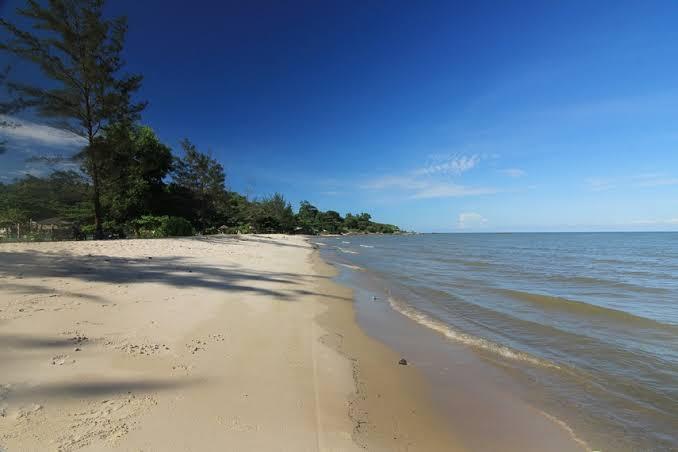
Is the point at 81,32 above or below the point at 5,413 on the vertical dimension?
above

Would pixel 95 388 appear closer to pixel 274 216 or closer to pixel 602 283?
pixel 602 283

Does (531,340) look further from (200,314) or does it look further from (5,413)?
(5,413)

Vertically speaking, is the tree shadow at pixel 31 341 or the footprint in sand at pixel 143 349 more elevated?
the tree shadow at pixel 31 341

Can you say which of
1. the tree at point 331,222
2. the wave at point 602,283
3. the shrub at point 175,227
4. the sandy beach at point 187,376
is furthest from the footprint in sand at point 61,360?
the tree at point 331,222

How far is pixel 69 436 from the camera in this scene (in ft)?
6.11

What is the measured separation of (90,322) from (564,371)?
6.88 meters

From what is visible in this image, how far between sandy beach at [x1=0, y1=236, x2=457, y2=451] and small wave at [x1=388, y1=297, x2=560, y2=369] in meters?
1.68

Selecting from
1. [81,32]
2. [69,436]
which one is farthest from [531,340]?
[81,32]

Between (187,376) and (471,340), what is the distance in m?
4.80

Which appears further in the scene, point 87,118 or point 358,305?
point 87,118

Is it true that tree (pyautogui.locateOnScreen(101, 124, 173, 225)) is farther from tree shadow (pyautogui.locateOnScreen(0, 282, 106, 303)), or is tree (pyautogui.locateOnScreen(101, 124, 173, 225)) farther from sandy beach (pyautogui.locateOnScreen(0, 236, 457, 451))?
tree shadow (pyautogui.locateOnScreen(0, 282, 106, 303))

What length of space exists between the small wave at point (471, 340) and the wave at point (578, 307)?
4.22 meters

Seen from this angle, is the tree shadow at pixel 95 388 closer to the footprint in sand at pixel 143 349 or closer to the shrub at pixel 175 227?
the footprint in sand at pixel 143 349

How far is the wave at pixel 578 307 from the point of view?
6.91 metres
